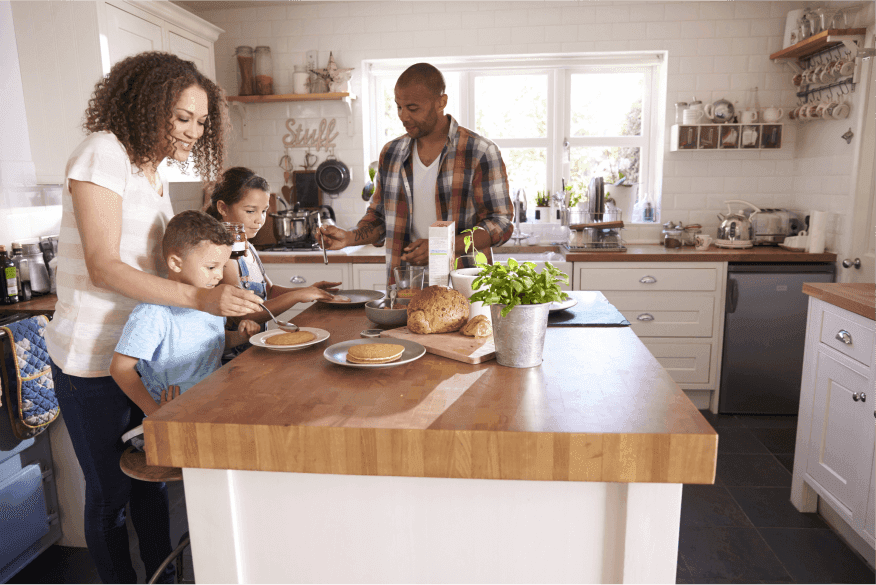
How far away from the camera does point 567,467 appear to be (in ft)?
3.01

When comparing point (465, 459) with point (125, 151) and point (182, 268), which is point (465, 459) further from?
point (125, 151)

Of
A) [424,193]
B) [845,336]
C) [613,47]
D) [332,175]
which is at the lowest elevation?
[845,336]

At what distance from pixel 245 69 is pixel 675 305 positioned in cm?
306

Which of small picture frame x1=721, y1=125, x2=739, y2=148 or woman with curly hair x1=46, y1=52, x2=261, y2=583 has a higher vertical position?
small picture frame x1=721, y1=125, x2=739, y2=148

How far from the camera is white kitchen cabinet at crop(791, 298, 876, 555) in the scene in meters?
2.00

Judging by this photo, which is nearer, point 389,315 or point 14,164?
point 389,315

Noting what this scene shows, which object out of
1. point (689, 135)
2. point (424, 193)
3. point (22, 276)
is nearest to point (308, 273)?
point (424, 193)

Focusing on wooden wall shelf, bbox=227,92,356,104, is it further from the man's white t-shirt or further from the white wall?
the man's white t-shirt

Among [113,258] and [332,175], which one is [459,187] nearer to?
[113,258]

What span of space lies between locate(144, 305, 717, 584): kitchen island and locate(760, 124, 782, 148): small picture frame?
10.2ft

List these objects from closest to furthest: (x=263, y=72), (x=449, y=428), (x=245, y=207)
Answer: (x=449, y=428), (x=245, y=207), (x=263, y=72)

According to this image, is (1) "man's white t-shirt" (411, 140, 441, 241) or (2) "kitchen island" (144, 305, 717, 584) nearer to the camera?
(2) "kitchen island" (144, 305, 717, 584)

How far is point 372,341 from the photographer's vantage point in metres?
1.33

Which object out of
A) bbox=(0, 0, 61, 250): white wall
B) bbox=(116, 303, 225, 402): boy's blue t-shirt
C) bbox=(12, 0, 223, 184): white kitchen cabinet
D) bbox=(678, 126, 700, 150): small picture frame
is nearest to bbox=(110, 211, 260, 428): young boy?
bbox=(116, 303, 225, 402): boy's blue t-shirt
